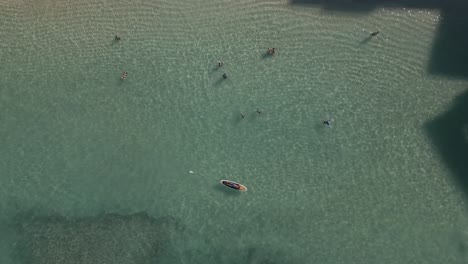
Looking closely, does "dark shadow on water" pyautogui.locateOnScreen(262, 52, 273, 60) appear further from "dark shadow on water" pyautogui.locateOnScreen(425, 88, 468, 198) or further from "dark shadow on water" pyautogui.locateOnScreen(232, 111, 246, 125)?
"dark shadow on water" pyautogui.locateOnScreen(425, 88, 468, 198)

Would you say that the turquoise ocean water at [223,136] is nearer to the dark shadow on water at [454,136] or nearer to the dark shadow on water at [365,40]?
the dark shadow on water at [365,40]

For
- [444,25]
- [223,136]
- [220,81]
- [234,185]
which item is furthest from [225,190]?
[444,25]

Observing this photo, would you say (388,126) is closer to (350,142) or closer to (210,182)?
(350,142)

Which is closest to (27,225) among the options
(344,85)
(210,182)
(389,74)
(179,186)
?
(179,186)

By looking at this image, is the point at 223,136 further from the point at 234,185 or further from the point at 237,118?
the point at 234,185

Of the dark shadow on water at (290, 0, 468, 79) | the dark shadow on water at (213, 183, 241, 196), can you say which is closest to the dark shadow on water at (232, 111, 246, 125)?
the dark shadow on water at (213, 183, 241, 196)

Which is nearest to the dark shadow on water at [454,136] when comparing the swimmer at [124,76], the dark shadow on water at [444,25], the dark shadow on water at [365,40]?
the dark shadow on water at [444,25]
